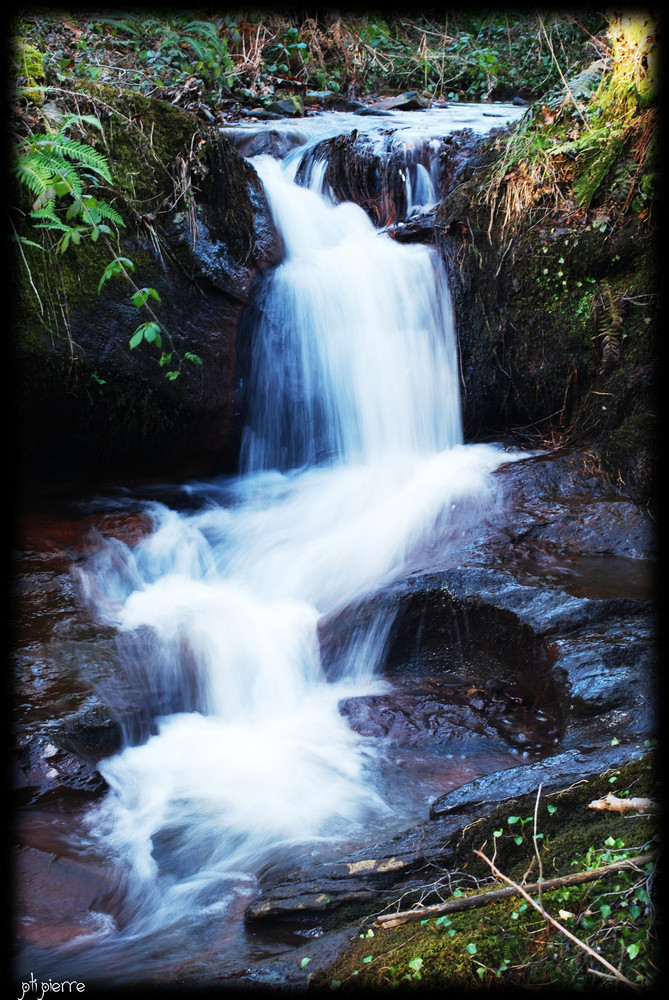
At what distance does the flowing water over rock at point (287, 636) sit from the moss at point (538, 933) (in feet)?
1.95

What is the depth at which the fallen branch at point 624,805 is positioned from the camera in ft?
6.51

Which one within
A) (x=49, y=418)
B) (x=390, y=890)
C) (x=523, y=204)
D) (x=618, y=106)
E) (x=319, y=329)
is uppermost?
(x=618, y=106)

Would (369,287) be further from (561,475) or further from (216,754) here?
(216,754)

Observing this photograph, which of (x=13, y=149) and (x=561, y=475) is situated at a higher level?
(x=13, y=149)

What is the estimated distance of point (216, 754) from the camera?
3822 millimetres

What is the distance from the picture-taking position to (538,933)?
1700mm

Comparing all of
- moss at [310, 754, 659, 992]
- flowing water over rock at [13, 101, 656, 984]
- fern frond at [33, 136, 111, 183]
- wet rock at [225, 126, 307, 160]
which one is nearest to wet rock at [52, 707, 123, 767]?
flowing water over rock at [13, 101, 656, 984]

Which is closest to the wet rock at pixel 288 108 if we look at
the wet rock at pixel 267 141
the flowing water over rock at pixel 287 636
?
the wet rock at pixel 267 141

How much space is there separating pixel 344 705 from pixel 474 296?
4.21 metres

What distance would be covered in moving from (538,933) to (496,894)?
0.20 m

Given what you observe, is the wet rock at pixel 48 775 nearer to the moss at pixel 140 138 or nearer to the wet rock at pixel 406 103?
the moss at pixel 140 138

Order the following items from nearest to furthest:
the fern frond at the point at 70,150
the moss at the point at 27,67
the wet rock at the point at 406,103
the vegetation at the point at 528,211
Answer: the fern frond at the point at 70,150, the moss at the point at 27,67, the vegetation at the point at 528,211, the wet rock at the point at 406,103

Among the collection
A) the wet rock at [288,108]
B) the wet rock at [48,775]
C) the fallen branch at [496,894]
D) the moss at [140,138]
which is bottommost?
the wet rock at [48,775]

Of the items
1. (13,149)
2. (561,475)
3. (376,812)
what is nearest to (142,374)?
(13,149)
